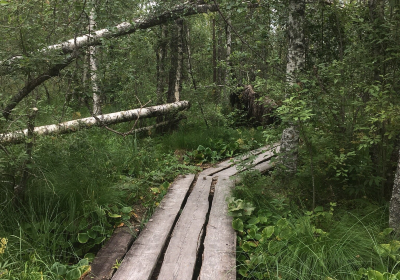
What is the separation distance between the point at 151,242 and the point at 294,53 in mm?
3351

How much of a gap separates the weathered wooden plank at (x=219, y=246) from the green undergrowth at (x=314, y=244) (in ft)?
0.40

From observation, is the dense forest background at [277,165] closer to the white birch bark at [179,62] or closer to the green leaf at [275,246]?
the green leaf at [275,246]

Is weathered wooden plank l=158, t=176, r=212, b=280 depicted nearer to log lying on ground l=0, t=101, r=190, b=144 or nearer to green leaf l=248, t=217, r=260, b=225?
green leaf l=248, t=217, r=260, b=225

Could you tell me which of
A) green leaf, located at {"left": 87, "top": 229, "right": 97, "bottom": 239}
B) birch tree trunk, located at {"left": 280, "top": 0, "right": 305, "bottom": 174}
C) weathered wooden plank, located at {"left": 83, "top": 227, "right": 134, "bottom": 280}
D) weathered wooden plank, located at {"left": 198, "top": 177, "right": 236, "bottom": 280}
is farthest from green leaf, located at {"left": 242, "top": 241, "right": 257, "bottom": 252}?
green leaf, located at {"left": 87, "top": 229, "right": 97, "bottom": 239}

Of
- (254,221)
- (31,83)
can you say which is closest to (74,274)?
(254,221)

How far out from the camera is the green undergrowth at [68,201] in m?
2.69

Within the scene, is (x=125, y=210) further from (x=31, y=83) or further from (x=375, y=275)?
(x=375, y=275)

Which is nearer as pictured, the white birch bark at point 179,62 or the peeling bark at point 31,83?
the peeling bark at point 31,83

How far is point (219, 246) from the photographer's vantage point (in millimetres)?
2914

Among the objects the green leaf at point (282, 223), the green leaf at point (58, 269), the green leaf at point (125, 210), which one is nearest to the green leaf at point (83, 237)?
the green leaf at point (58, 269)

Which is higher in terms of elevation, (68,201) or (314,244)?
(68,201)

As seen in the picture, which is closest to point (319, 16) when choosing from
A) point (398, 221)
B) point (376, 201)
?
point (376, 201)

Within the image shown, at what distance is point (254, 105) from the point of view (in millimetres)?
8758

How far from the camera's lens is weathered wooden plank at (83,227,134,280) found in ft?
8.62
